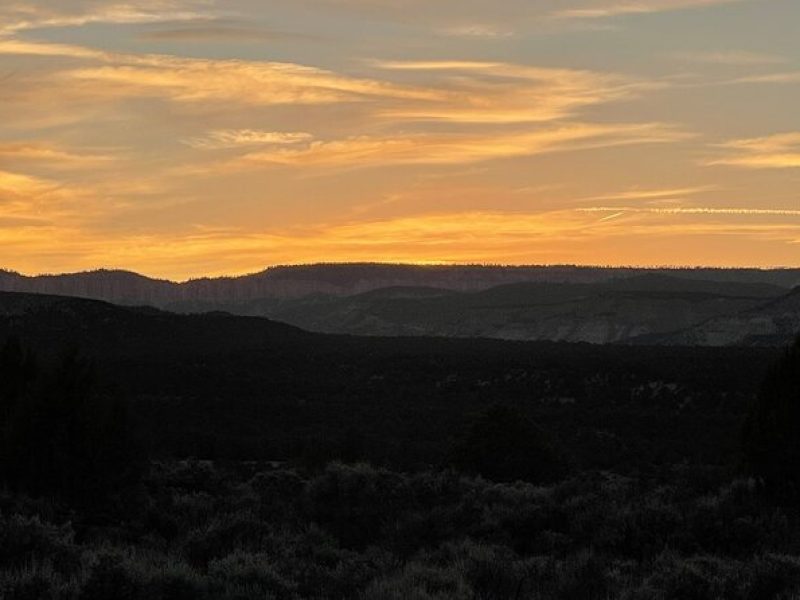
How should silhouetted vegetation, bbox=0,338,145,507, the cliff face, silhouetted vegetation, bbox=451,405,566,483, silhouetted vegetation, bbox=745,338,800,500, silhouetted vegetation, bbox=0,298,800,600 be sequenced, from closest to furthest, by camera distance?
1. silhouetted vegetation, bbox=0,298,800,600
2. silhouetted vegetation, bbox=745,338,800,500
3. silhouetted vegetation, bbox=0,338,145,507
4. silhouetted vegetation, bbox=451,405,566,483
5. the cliff face

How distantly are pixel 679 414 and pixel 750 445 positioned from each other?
37484mm

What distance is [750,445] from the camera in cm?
1817

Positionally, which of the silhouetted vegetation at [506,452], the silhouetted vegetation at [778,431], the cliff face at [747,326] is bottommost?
the silhouetted vegetation at [506,452]

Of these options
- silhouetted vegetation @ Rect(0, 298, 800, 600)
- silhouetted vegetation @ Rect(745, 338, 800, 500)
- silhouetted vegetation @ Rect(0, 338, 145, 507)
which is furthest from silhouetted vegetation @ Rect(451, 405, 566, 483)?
silhouetted vegetation @ Rect(0, 338, 145, 507)

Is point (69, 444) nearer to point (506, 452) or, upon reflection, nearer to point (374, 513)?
point (374, 513)

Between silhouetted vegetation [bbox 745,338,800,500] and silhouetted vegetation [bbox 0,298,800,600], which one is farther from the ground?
silhouetted vegetation [bbox 745,338,800,500]

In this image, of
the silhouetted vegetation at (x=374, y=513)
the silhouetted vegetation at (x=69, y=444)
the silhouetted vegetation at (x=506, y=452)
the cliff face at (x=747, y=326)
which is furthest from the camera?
the cliff face at (x=747, y=326)

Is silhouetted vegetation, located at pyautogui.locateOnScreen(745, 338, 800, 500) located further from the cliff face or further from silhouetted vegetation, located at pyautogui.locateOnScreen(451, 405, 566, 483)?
the cliff face

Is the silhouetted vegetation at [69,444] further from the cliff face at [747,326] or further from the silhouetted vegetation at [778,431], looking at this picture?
the cliff face at [747,326]

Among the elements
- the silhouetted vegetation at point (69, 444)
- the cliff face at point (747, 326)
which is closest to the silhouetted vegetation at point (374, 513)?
the silhouetted vegetation at point (69, 444)

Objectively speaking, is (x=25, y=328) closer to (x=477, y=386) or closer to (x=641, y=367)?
(x=477, y=386)

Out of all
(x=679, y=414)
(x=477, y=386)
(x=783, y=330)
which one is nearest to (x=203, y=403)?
(x=477, y=386)

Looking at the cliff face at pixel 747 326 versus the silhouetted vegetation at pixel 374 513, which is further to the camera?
the cliff face at pixel 747 326

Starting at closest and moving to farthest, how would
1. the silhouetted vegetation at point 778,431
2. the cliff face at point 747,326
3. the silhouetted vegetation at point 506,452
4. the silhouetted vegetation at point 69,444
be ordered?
the silhouetted vegetation at point 778,431 < the silhouetted vegetation at point 69,444 < the silhouetted vegetation at point 506,452 < the cliff face at point 747,326
